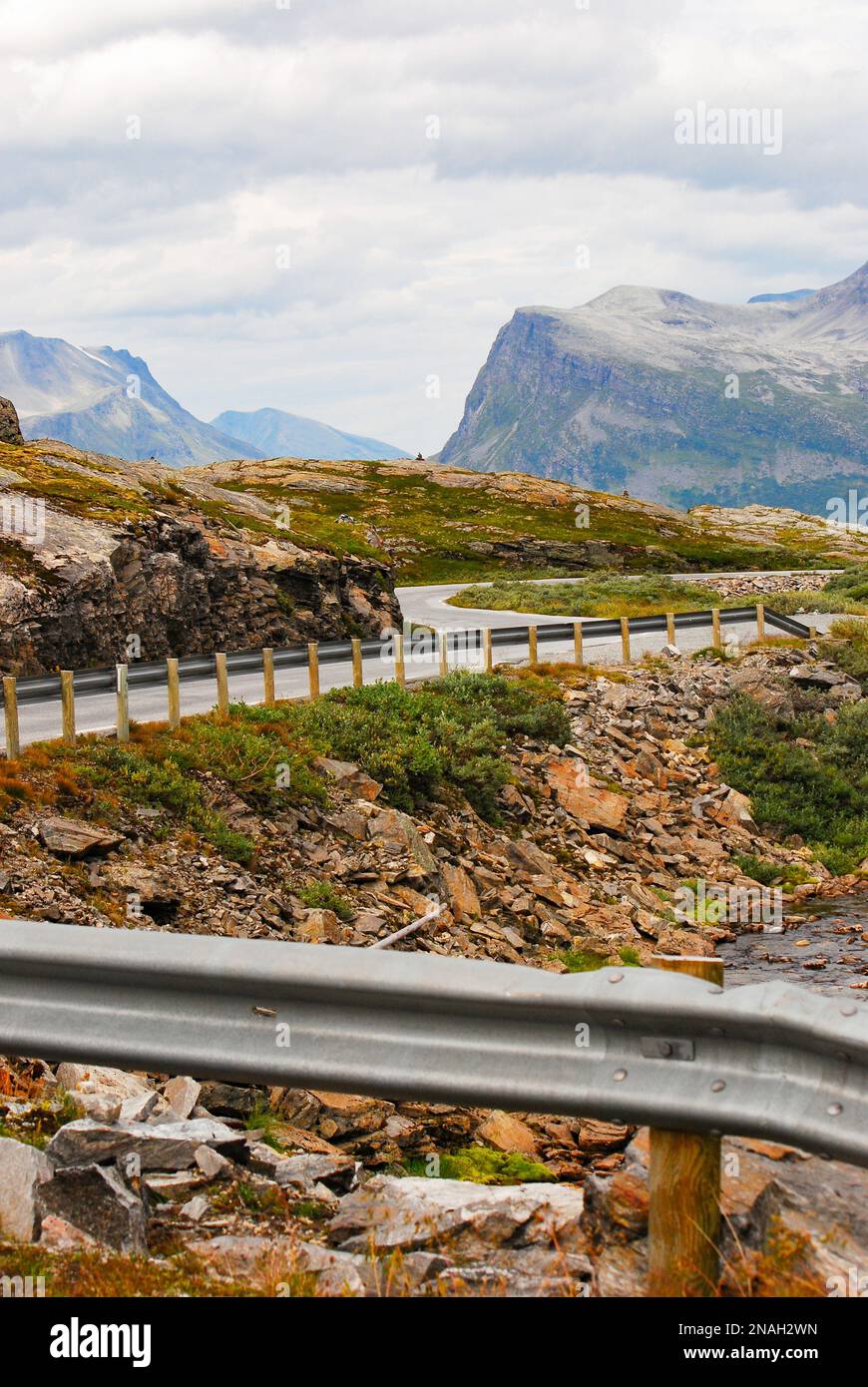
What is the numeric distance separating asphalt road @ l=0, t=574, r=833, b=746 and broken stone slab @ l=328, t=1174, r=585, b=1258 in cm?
1206

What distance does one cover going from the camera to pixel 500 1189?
16.3 ft

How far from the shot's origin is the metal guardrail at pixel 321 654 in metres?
16.5

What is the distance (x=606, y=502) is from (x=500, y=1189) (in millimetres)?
99285

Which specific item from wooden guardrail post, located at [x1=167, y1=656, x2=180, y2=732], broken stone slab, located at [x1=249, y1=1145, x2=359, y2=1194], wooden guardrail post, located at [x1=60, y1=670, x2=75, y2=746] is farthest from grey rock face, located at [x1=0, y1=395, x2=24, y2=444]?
broken stone slab, located at [x1=249, y1=1145, x2=359, y2=1194]

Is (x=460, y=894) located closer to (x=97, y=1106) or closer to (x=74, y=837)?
(x=74, y=837)

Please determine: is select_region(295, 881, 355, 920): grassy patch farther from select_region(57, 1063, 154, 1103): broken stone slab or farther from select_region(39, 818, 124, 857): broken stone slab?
select_region(57, 1063, 154, 1103): broken stone slab

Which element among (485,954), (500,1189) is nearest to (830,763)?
(485,954)

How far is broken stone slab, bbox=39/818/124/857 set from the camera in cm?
1259

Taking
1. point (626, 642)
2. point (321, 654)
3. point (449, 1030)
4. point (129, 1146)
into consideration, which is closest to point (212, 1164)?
point (129, 1146)

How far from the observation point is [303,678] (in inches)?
941

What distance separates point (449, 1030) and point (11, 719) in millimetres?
11380

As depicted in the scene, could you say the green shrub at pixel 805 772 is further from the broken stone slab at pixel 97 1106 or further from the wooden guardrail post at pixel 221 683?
the broken stone slab at pixel 97 1106

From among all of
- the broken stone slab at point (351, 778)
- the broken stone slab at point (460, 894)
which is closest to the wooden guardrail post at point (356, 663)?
the broken stone slab at point (351, 778)
